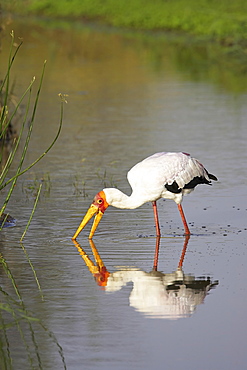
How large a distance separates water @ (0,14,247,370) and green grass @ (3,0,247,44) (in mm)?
9423

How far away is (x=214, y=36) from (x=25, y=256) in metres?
21.4

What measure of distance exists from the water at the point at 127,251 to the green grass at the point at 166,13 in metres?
9.42

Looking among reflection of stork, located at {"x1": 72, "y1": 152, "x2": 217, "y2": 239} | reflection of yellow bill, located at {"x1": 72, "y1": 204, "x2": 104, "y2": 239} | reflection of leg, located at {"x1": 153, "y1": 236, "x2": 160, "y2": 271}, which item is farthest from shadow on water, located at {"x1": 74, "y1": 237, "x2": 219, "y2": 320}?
reflection of stork, located at {"x1": 72, "y1": 152, "x2": 217, "y2": 239}

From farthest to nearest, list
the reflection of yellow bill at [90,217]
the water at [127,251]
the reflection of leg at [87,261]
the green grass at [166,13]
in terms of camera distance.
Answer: the green grass at [166,13] → the reflection of yellow bill at [90,217] → the reflection of leg at [87,261] → the water at [127,251]

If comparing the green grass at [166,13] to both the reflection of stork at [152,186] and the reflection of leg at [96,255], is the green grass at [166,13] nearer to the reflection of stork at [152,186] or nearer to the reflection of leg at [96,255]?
the reflection of stork at [152,186]

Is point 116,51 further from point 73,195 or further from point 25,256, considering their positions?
point 25,256

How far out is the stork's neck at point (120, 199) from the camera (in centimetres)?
876

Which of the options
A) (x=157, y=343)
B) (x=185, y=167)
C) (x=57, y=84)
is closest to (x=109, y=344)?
(x=157, y=343)

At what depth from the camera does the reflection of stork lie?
8773 millimetres

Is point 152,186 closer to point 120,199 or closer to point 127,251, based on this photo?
point 120,199

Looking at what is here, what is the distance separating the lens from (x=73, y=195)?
10742mm

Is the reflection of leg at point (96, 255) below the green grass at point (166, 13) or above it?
below

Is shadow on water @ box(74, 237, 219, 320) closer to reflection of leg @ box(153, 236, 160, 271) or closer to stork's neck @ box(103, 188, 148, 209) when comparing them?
reflection of leg @ box(153, 236, 160, 271)

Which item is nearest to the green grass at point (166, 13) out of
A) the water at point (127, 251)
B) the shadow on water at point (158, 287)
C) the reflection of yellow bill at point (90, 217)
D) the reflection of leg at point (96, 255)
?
the water at point (127, 251)
